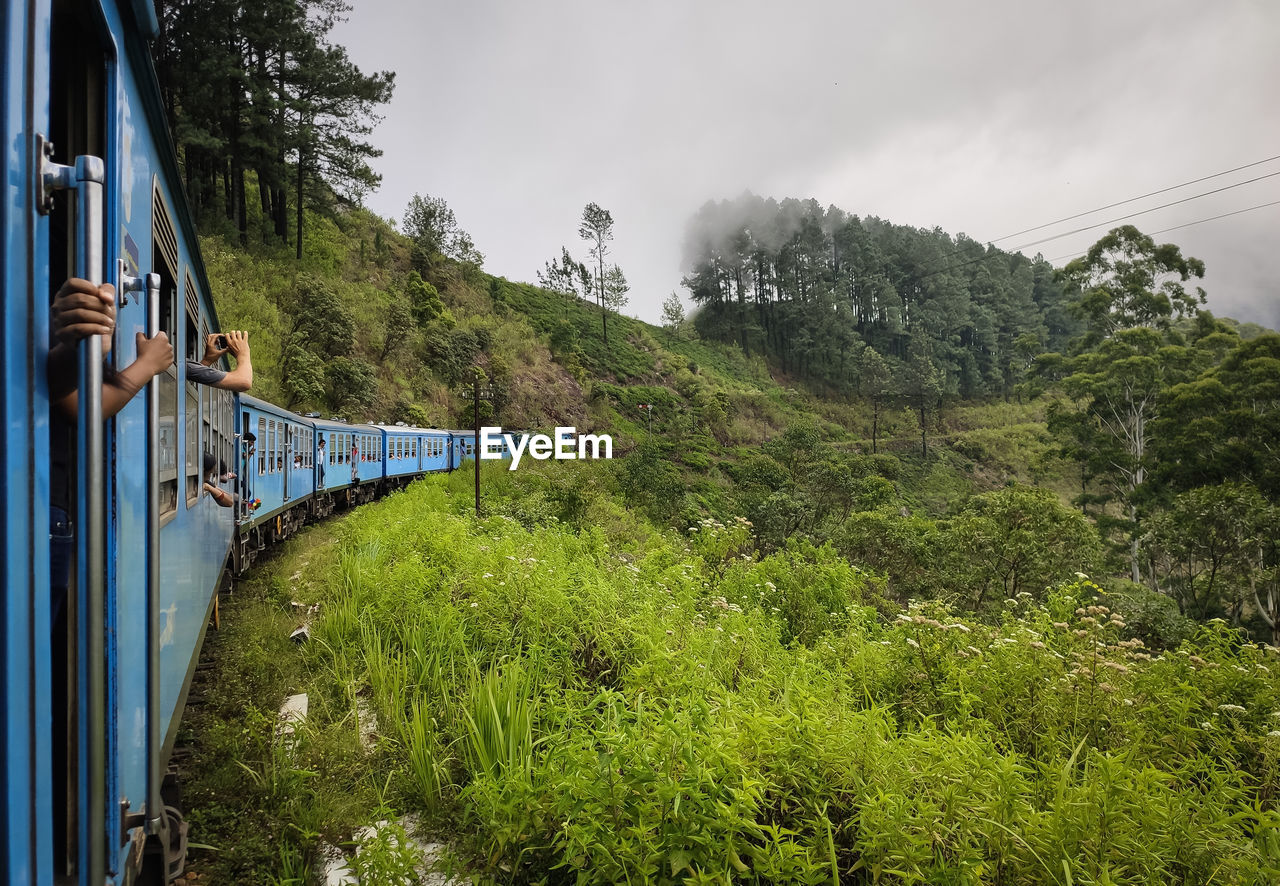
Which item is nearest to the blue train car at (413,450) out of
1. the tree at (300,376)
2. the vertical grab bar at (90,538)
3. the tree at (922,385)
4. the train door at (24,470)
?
the tree at (300,376)

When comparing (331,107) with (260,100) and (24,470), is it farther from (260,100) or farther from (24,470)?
(24,470)

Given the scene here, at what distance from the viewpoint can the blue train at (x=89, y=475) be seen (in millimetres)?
959

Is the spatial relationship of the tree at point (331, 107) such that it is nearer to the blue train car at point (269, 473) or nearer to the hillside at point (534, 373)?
the hillside at point (534, 373)

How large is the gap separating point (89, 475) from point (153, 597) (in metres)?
0.70

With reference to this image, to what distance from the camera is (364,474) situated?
14844 millimetres

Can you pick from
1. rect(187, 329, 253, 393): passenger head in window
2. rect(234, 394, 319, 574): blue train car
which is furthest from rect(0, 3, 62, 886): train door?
rect(234, 394, 319, 574): blue train car

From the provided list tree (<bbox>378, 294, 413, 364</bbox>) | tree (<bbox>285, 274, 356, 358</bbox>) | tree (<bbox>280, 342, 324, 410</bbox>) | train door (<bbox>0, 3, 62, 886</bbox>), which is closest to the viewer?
train door (<bbox>0, 3, 62, 886</bbox>)

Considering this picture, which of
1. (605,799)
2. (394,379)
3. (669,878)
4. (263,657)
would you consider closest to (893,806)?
(669,878)

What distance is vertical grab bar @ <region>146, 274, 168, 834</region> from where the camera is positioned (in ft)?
5.31

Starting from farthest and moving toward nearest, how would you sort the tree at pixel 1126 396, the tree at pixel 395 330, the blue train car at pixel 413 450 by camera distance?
the tree at pixel 395 330 → the tree at pixel 1126 396 → the blue train car at pixel 413 450

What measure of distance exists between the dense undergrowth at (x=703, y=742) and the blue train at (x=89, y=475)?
3.75 feet

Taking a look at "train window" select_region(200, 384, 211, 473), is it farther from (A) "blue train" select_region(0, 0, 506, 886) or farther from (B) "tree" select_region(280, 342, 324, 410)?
(B) "tree" select_region(280, 342, 324, 410)

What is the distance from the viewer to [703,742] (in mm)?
2650

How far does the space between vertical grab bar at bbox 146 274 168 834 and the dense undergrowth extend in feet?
4.31
